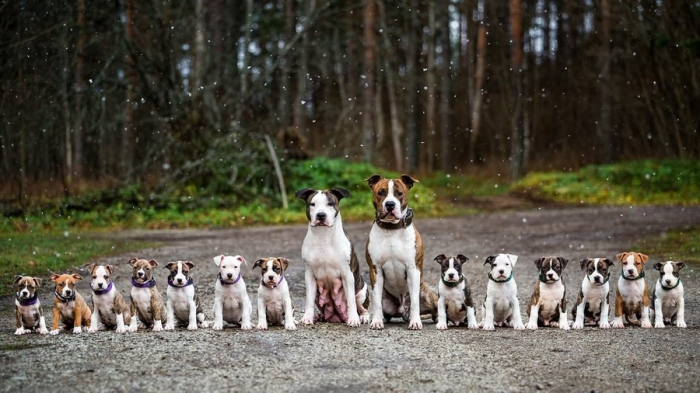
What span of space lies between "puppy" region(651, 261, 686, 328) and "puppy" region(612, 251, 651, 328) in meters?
0.11

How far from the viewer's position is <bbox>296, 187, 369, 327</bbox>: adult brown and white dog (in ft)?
28.5

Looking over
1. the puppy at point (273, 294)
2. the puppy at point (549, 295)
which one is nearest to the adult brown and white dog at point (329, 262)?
the puppy at point (273, 294)

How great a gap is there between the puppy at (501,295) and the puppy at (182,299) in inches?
114

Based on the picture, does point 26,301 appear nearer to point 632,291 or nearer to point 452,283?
point 452,283

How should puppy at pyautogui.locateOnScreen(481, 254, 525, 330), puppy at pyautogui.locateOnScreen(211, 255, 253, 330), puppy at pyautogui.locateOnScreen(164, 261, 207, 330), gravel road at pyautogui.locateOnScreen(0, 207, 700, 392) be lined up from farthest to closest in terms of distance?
puppy at pyautogui.locateOnScreen(481, 254, 525, 330) < puppy at pyautogui.locateOnScreen(211, 255, 253, 330) < puppy at pyautogui.locateOnScreen(164, 261, 207, 330) < gravel road at pyautogui.locateOnScreen(0, 207, 700, 392)

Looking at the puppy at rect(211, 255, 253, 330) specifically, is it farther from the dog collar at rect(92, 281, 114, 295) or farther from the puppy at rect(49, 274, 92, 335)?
the puppy at rect(49, 274, 92, 335)

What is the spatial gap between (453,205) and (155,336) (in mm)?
20286

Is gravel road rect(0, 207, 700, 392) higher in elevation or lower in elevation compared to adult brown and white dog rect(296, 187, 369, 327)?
lower

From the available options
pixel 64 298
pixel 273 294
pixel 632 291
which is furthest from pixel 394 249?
pixel 64 298

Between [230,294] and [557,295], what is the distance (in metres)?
3.32

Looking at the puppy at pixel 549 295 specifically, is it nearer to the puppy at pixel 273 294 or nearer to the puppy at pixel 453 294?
the puppy at pixel 453 294

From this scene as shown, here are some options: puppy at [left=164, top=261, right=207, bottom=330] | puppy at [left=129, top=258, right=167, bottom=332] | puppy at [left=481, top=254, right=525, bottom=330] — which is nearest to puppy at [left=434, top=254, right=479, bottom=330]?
puppy at [left=481, top=254, right=525, bottom=330]

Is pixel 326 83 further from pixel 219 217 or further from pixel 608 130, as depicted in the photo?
pixel 219 217

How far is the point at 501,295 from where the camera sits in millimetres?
8539
